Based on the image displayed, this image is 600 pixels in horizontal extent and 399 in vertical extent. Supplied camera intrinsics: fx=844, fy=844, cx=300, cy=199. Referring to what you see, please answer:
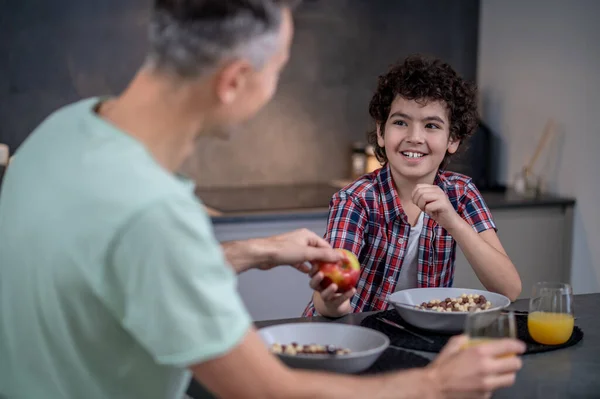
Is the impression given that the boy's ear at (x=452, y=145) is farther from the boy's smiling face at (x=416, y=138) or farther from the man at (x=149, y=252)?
the man at (x=149, y=252)

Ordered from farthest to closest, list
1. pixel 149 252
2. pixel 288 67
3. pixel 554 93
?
pixel 288 67
pixel 554 93
pixel 149 252

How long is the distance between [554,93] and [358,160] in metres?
0.91

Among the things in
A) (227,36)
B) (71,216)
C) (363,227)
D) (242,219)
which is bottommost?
(242,219)

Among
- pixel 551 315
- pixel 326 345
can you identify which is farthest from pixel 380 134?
pixel 326 345

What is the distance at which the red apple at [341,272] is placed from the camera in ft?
5.74

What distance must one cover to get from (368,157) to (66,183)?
283cm

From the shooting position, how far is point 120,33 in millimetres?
3537

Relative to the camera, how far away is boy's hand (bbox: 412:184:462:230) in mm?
2062

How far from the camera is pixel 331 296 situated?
179 centimetres

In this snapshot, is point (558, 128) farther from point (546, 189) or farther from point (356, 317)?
point (356, 317)

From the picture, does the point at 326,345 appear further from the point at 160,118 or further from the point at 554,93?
the point at 554,93

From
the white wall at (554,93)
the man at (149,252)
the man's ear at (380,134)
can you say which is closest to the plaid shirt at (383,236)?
the man's ear at (380,134)

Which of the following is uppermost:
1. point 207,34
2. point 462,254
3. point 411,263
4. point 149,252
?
point 207,34

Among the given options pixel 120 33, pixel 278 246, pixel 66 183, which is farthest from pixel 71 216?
pixel 120 33
